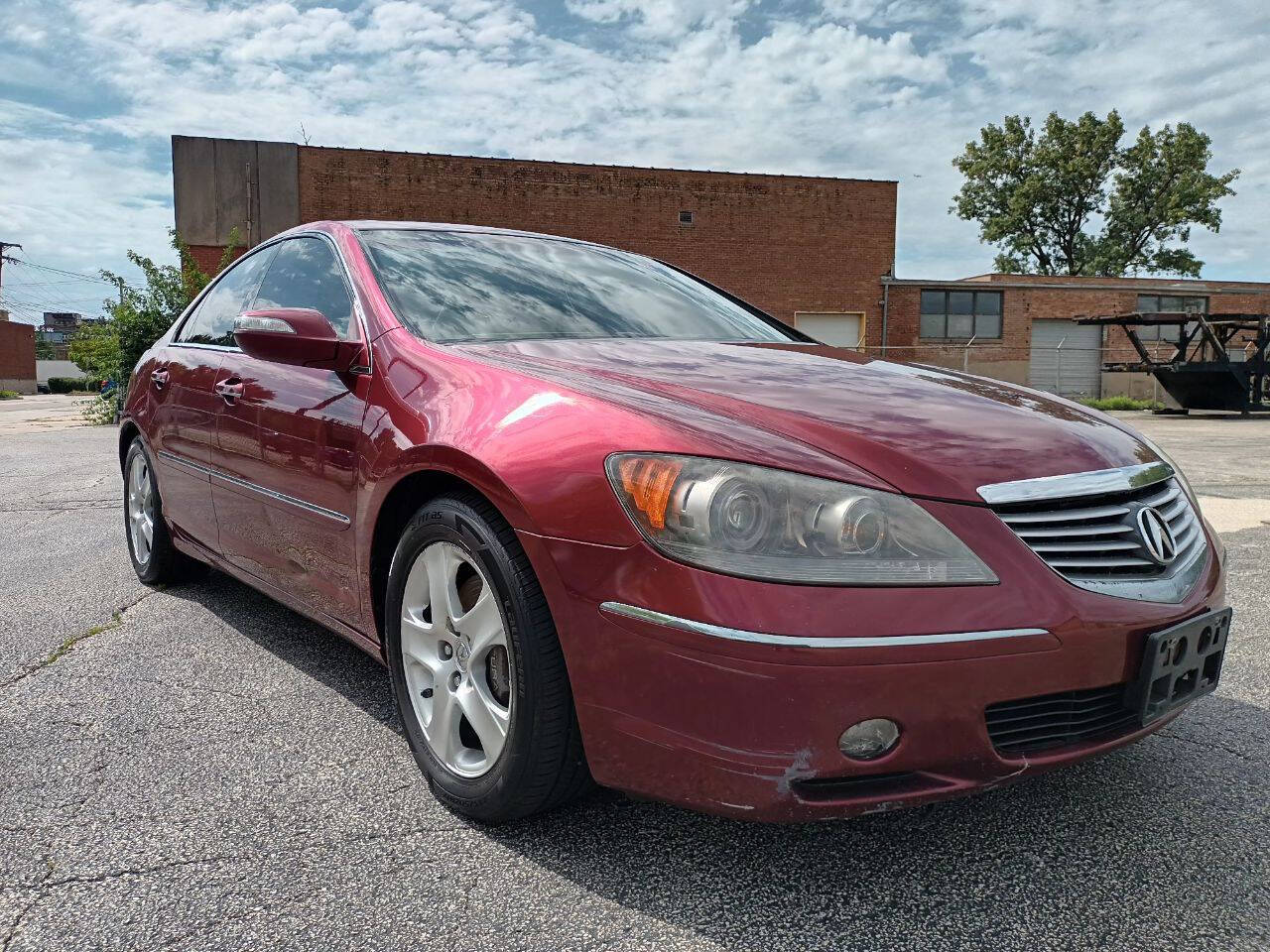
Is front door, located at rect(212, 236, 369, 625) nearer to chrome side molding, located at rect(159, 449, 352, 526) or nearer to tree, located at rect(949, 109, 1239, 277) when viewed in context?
chrome side molding, located at rect(159, 449, 352, 526)

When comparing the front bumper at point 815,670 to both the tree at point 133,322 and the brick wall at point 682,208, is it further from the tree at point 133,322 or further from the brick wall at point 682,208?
the brick wall at point 682,208

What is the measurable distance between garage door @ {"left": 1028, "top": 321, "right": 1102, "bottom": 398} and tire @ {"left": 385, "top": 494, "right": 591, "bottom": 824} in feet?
107

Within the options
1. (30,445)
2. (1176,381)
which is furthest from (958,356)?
(30,445)

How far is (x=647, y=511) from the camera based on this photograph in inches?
67.2

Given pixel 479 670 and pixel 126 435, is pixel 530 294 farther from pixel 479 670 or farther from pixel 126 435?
pixel 126 435

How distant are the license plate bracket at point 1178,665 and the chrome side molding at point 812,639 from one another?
0.30 meters

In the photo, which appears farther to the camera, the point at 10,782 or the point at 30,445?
the point at 30,445

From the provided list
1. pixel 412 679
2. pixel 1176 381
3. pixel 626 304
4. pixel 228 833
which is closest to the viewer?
pixel 228 833

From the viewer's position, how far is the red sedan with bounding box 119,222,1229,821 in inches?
64.0

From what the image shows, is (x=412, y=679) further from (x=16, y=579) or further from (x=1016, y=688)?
(x=16, y=579)

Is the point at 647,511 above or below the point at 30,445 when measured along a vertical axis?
above

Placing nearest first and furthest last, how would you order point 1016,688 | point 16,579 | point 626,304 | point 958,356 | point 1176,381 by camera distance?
point 1016,688, point 626,304, point 16,579, point 1176,381, point 958,356

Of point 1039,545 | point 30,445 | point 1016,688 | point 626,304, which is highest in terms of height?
point 626,304

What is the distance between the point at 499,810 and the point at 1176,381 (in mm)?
20845
